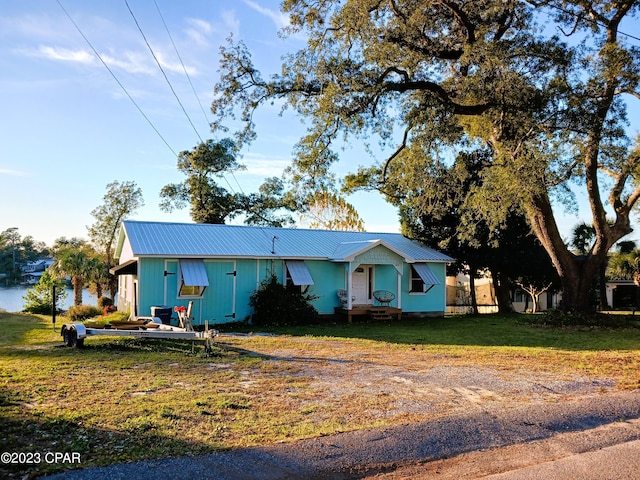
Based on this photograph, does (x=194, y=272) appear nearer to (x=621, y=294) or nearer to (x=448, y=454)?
(x=448, y=454)

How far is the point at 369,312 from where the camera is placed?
20.8 metres

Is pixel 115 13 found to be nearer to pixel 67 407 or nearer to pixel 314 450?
pixel 67 407

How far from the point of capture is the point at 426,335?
1611 centimetres

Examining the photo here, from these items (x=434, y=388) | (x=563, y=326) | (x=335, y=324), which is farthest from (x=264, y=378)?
(x=563, y=326)

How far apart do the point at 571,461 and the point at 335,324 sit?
1470 centimetres

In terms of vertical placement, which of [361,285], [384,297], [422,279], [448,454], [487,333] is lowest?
[487,333]

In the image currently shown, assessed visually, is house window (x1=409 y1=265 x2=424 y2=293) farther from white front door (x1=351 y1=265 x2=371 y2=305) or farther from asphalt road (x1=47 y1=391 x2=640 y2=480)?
asphalt road (x1=47 y1=391 x2=640 y2=480)

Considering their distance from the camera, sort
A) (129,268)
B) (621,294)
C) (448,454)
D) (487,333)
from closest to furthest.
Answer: (448,454), (487,333), (129,268), (621,294)

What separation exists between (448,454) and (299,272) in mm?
14897

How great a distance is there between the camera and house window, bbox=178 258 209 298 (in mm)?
17172

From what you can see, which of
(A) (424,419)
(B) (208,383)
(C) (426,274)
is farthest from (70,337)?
(C) (426,274)

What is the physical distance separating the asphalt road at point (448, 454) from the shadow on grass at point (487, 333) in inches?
313

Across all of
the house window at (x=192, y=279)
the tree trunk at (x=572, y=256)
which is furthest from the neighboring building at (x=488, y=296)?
the house window at (x=192, y=279)

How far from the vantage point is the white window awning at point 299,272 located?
1950cm
